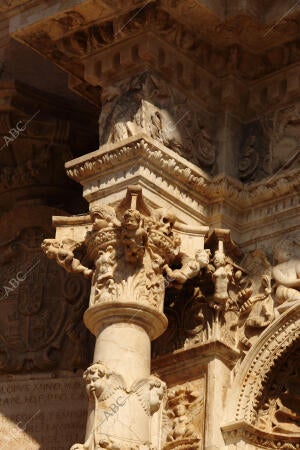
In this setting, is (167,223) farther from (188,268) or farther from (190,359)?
(190,359)

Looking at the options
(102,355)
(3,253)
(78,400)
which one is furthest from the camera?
(3,253)

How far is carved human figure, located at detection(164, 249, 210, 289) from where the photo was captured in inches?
477

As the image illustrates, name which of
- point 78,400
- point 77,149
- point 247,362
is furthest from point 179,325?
point 77,149

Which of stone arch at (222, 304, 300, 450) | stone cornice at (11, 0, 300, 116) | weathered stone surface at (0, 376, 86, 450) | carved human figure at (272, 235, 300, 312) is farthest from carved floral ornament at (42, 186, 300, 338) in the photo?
weathered stone surface at (0, 376, 86, 450)

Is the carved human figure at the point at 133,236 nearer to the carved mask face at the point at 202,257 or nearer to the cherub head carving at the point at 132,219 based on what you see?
the cherub head carving at the point at 132,219

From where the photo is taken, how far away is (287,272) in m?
12.4

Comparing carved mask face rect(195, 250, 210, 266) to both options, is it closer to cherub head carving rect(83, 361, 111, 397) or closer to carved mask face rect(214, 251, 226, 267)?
carved mask face rect(214, 251, 226, 267)

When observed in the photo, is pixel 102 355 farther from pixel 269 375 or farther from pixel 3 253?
pixel 3 253

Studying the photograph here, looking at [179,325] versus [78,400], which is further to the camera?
[78,400]

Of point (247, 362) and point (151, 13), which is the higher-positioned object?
point (151, 13)

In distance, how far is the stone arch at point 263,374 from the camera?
1217 centimetres

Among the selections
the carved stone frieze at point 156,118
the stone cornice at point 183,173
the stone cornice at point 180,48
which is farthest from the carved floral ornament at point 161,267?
the stone cornice at point 180,48

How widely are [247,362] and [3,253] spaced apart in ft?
9.88

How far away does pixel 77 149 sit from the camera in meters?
14.4
